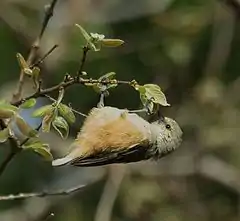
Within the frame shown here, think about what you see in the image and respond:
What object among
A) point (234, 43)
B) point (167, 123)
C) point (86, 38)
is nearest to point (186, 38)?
point (234, 43)

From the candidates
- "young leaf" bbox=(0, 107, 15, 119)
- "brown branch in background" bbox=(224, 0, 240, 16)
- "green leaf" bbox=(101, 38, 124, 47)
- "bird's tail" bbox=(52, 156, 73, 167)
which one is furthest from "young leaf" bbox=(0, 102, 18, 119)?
A: "brown branch in background" bbox=(224, 0, 240, 16)

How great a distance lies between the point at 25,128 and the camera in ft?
5.24

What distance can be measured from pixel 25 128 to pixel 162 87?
115 inches

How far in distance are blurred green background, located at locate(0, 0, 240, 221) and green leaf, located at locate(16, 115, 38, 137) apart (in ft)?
7.34

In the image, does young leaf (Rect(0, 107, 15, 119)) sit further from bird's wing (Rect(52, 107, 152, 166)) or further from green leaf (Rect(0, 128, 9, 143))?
bird's wing (Rect(52, 107, 152, 166))

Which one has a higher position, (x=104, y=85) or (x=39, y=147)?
(x=104, y=85)

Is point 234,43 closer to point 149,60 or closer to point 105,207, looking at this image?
point 149,60

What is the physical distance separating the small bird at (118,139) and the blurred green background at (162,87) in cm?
156

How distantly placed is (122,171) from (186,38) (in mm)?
944

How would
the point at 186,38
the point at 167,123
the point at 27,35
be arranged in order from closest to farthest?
1. the point at 167,123
2. the point at 27,35
3. the point at 186,38

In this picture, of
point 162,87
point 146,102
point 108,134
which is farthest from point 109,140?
point 162,87

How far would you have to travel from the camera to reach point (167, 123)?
232 cm

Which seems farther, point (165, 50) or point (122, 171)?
point (165, 50)

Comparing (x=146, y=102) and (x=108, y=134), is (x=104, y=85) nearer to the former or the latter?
(x=146, y=102)
